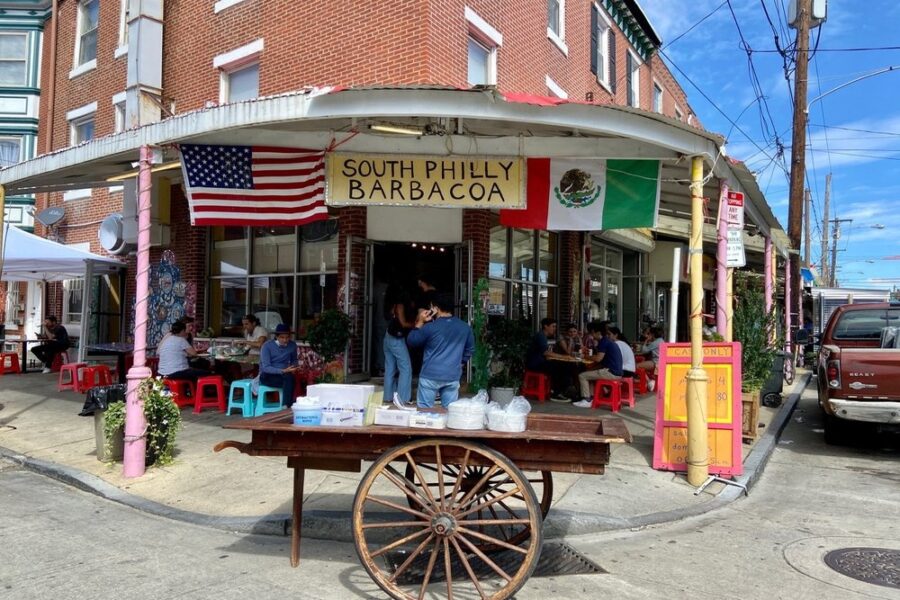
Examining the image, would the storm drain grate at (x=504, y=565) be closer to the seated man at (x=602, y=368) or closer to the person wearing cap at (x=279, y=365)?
the person wearing cap at (x=279, y=365)

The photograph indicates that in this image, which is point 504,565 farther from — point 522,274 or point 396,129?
point 522,274

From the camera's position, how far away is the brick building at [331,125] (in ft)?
22.1

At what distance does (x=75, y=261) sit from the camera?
12.6 meters

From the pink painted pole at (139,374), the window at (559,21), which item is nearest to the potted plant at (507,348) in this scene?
the pink painted pole at (139,374)

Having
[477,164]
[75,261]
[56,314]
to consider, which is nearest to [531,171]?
[477,164]

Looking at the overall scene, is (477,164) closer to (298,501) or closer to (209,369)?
(298,501)

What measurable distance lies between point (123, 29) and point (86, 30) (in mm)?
2521

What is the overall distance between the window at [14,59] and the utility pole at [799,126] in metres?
19.9

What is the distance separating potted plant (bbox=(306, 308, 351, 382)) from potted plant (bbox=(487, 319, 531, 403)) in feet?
7.08

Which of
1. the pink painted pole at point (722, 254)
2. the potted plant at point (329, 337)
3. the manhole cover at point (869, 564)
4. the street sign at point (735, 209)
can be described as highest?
the street sign at point (735, 209)

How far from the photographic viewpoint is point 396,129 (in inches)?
258

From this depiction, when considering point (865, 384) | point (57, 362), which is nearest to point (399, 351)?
point (865, 384)

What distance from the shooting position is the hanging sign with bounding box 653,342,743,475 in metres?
6.36

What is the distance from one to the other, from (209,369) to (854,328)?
984 cm
